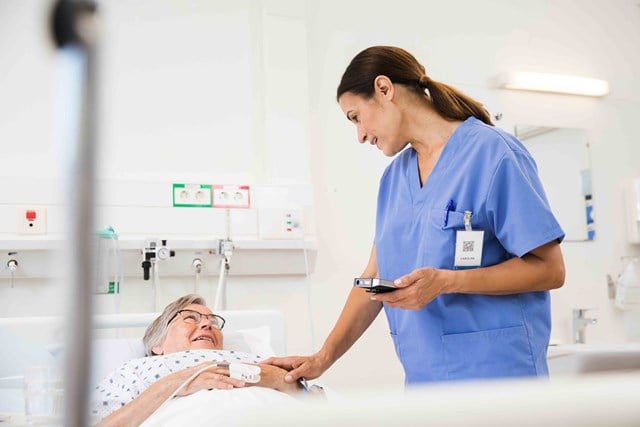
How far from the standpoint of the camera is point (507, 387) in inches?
15.6

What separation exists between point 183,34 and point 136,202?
30.0 inches

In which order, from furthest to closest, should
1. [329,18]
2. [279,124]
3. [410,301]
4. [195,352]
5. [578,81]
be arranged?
[578,81]
[329,18]
[279,124]
[195,352]
[410,301]

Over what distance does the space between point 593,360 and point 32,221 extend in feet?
7.46

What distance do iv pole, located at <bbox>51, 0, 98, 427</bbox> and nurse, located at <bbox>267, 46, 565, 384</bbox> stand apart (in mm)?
1013

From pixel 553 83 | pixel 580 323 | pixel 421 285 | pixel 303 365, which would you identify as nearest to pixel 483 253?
pixel 421 285

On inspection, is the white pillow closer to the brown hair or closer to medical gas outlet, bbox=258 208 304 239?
medical gas outlet, bbox=258 208 304 239

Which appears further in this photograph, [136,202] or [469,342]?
[136,202]

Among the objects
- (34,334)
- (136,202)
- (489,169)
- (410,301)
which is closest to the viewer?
(410,301)

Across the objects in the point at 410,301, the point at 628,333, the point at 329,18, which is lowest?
the point at 628,333

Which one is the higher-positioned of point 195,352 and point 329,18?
point 329,18

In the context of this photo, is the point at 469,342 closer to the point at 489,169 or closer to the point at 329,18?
the point at 489,169

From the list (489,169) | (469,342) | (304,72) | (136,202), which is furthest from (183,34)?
(469,342)

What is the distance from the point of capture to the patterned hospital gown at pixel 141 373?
1614mm

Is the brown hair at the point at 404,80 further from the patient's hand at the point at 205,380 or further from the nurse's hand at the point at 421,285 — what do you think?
the patient's hand at the point at 205,380
